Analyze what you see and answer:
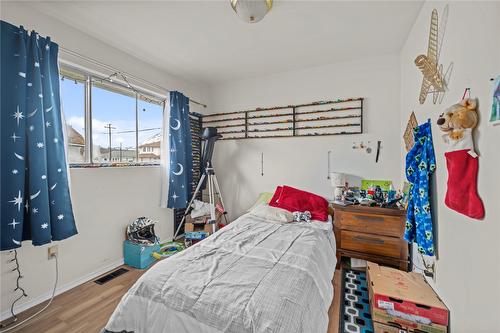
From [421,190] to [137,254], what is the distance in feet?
9.31

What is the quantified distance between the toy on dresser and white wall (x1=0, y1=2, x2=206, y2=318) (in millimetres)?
2968

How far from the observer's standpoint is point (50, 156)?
1.91 m

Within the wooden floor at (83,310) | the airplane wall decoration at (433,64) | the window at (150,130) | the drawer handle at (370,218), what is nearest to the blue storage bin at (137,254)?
the wooden floor at (83,310)

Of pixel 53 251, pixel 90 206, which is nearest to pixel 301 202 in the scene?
pixel 90 206

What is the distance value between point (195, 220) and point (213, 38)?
2382 millimetres

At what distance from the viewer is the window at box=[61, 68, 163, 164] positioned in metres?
2.24

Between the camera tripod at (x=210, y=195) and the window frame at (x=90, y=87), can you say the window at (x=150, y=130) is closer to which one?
the window frame at (x=90, y=87)

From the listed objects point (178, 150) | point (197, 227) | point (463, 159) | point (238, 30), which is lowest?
point (197, 227)

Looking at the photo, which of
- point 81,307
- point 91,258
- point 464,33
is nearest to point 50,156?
point 91,258

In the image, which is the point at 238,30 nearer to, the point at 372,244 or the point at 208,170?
the point at 208,170

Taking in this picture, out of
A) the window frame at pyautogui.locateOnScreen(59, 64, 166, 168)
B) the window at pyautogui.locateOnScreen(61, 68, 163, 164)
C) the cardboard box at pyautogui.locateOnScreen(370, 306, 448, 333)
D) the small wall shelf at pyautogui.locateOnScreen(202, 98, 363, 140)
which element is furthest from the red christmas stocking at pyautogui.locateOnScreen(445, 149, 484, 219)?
the window at pyautogui.locateOnScreen(61, 68, 163, 164)

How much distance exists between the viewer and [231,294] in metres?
1.22

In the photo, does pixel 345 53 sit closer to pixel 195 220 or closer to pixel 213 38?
pixel 213 38

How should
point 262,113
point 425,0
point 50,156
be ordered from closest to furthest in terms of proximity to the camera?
point 425,0
point 50,156
point 262,113
